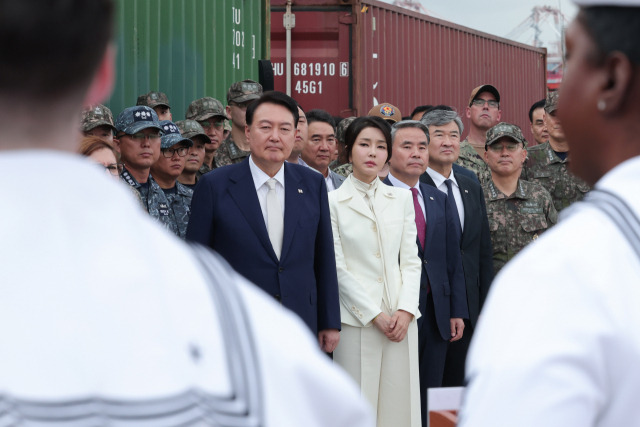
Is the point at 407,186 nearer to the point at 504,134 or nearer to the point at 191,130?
the point at 504,134

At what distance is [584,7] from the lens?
1.20m

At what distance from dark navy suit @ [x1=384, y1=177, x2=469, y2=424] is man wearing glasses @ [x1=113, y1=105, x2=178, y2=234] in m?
1.48

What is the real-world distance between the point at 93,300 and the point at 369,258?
402cm

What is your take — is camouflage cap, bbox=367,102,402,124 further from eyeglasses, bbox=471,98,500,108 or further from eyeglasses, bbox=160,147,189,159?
eyeglasses, bbox=160,147,189,159

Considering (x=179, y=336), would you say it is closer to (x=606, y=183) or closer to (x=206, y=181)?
(x=606, y=183)

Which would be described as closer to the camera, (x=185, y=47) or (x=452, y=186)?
(x=452, y=186)

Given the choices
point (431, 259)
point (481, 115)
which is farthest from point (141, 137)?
point (481, 115)

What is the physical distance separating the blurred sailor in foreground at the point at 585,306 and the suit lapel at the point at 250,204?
3.15 meters

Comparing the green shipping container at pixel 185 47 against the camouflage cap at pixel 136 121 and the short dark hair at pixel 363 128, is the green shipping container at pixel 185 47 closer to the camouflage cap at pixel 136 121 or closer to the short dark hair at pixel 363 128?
the camouflage cap at pixel 136 121

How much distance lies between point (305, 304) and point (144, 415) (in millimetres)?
3523

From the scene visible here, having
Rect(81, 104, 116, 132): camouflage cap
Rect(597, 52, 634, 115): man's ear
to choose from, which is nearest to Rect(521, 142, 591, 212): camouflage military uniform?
Rect(81, 104, 116, 132): camouflage cap

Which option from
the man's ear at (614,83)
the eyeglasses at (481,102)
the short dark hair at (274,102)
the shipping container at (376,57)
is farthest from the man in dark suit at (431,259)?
the shipping container at (376,57)

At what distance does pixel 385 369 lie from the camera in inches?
193

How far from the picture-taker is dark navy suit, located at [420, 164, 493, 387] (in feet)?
18.2
